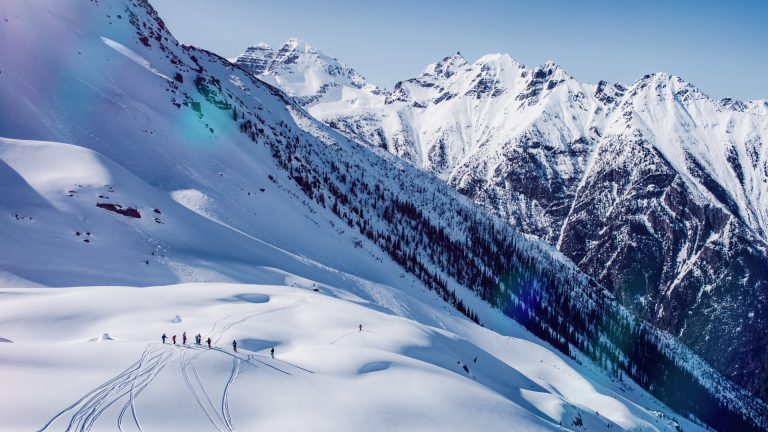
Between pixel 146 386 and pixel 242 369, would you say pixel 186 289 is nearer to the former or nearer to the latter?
pixel 242 369

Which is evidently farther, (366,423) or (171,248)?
(171,248)

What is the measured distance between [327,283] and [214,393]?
5362cm

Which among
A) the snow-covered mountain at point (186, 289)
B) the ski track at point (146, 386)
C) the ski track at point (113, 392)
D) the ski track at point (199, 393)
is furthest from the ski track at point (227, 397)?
the ski track at point (113, 392)

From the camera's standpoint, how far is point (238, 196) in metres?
97.1

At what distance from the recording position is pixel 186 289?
171 feet

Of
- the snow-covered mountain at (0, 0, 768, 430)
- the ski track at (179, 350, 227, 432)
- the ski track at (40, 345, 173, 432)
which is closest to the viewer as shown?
the ski track at (40, 345, 173, 432)

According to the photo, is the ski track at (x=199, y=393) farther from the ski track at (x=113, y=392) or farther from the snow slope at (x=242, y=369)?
the ski track at (x=113, y=392)

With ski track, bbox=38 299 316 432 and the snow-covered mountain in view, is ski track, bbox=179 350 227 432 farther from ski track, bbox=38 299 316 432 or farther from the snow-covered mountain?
the snow-covered mountain

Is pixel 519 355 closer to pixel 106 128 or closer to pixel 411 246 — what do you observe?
pixel 106 128

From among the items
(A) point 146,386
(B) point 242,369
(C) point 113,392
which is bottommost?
(C) point 113,392

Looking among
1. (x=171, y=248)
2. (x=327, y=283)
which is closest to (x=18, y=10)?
(x=171, y=248)

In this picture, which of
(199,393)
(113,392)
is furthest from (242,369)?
(113,392)

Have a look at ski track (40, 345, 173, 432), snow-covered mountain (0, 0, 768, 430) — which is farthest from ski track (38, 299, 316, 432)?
snow-covered mountain (0, 0, 768, 430)

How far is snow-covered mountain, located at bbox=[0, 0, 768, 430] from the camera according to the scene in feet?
86.7
